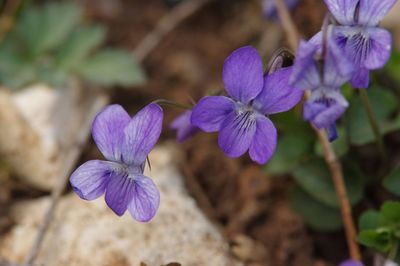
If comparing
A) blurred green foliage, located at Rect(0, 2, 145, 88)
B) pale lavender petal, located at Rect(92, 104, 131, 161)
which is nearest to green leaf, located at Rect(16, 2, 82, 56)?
blurred green foliage, located at Rect(0, 2, 145, 88)

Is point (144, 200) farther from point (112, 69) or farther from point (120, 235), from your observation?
point (112, 69)

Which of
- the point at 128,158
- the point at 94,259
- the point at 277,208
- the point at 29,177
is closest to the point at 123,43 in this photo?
the point at 29,177

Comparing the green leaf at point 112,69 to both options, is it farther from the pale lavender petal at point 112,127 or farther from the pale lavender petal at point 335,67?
the pale lavender petal at point 335,67

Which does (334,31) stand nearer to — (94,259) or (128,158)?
(128,158)

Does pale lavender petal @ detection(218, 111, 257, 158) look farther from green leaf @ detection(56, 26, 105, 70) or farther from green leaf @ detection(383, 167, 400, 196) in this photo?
green leaf @ detection(56, 26, 105, 70)

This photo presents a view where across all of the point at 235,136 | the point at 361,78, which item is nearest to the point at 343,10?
the point at 361,78

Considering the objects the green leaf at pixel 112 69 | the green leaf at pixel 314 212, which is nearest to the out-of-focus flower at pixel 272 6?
the green leaf at pixel 112 69

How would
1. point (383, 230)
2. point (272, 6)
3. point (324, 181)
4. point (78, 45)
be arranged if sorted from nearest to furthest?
point (383, 230)
point (324, 181)
point (272, 6)
point (78, 45)
